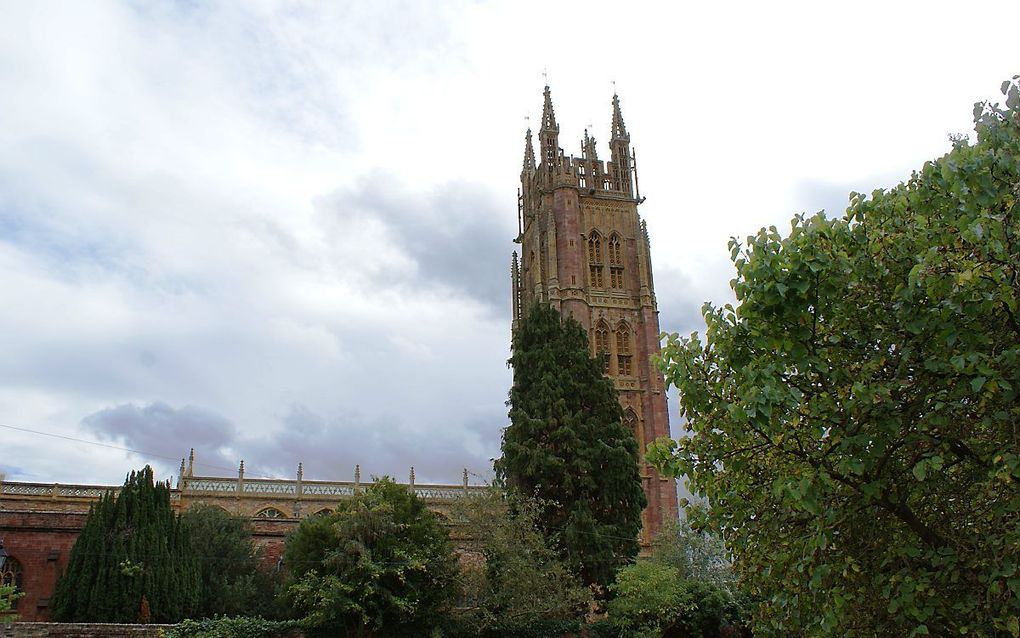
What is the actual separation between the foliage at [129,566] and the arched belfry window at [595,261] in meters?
35.6

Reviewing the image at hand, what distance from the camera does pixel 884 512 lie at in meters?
10.8

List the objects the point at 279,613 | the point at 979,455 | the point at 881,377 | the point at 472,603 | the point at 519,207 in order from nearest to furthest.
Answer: the point at 979,455 → the point at 881,377 → the point at 472,603 → the point at 279,613 → the point at 519,207

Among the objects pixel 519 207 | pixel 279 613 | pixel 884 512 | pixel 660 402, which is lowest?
pixel 279 613

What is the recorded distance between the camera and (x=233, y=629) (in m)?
25.8

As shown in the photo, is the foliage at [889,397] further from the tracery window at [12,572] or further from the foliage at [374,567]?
the tracery window at [12,572]

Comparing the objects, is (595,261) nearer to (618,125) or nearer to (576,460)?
(618,125)

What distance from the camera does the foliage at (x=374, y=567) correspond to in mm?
24766

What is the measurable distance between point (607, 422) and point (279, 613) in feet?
47.5

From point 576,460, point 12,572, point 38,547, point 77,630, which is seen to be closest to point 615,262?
point 576,460

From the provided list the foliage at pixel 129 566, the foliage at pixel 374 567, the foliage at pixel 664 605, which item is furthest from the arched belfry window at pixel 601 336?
the foliage at pixel 129 566

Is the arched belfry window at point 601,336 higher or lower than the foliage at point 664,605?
higher

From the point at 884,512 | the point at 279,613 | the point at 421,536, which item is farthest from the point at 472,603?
the point at 884,512

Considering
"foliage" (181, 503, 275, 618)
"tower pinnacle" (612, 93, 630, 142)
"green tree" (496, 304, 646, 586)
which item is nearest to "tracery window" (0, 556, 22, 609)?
"foliage" (181, 503, 275, 618)

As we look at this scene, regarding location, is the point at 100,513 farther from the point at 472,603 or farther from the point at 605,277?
the point at 605,277
